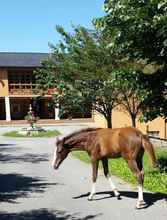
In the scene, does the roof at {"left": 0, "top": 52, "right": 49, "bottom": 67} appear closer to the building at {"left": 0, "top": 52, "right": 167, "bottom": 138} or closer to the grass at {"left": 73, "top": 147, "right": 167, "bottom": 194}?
the building at {"left": 0, "top": 52, "right": 167, "bottom": 138}

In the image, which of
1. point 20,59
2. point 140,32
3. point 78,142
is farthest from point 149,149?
point 20,59

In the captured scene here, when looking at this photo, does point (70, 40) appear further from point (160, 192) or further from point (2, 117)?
point (2, 117)

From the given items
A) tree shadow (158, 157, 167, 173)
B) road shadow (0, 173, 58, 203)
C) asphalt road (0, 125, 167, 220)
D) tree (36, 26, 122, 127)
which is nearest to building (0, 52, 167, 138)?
tree (36, 26, 122, 127)

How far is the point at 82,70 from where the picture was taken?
1022 inches

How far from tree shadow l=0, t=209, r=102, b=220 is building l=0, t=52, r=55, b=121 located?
2166 inches

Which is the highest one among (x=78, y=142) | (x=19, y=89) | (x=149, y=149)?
(x=19, y=89)

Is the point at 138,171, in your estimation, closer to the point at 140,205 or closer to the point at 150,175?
the point at 140,205

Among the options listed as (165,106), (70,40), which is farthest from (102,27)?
(70,40)

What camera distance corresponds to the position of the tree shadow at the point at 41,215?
9820 mm

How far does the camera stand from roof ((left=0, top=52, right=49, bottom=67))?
66625mm

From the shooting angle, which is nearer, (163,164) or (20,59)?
(163,164)

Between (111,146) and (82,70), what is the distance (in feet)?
48.7

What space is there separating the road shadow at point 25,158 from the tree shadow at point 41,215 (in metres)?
11.2

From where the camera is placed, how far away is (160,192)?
481 inches
